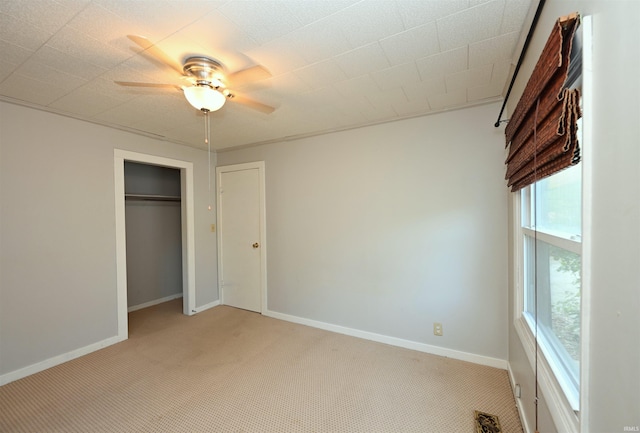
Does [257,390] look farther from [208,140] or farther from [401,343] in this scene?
[208,140]

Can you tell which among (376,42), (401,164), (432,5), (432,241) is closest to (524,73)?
(432,5)

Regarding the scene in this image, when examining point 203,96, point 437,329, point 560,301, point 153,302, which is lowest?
point 153,302

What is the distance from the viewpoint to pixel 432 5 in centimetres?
127

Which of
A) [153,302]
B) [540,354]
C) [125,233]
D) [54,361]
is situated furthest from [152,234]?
[540,354]

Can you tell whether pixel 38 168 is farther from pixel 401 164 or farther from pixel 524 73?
pixel 524 73

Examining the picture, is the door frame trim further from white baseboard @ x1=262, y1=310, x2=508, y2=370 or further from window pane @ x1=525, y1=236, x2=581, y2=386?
window pane @ x1=525, y1=236, x2=581, y2=386

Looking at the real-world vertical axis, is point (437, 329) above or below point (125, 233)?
below

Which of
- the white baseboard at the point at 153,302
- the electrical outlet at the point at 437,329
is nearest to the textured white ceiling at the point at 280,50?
the electrical outlet at the point at 437,329

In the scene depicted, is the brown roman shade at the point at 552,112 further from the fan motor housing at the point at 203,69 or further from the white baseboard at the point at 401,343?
the white baseboard at the point at 401,343

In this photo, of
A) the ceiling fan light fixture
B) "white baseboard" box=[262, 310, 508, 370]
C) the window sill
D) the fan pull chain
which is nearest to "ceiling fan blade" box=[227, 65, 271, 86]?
the ceiling fan light fixture

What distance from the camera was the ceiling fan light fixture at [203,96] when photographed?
1.64 m

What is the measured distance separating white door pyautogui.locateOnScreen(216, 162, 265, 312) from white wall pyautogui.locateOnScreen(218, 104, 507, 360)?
200 mm

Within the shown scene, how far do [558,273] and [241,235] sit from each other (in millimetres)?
3516

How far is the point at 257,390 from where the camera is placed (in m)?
2.10
